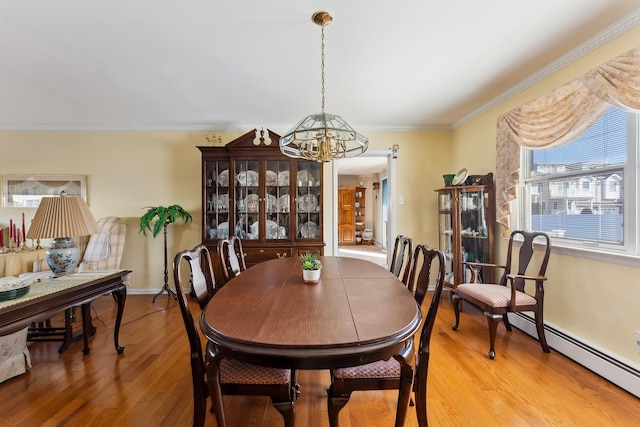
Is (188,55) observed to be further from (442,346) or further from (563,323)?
(563,323)

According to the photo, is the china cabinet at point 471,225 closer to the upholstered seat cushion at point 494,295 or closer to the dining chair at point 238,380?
the upholstered seat cushion at point 494,295

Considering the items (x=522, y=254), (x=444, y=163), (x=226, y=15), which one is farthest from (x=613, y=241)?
(x=226, y=15)

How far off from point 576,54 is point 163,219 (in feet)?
14.5

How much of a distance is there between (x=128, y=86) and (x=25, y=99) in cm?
136

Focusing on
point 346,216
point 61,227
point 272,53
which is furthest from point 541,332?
point 346,216

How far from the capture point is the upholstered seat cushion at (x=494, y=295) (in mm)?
2285

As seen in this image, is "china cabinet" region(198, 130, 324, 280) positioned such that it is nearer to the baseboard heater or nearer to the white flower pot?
the white flower pot

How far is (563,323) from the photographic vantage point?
238 centimetres

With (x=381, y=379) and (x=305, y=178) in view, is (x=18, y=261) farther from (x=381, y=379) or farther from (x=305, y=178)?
(x=381, y=379)

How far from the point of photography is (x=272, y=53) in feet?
7.29

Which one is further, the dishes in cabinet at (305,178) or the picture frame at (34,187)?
the picture frame at (34,187)

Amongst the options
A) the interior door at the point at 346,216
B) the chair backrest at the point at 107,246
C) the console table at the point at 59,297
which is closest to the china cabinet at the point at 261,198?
the chair backrest at the point at 107,246

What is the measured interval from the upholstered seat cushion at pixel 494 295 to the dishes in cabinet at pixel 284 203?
7.45 feet

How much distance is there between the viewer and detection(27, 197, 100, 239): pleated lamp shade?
201 cm
